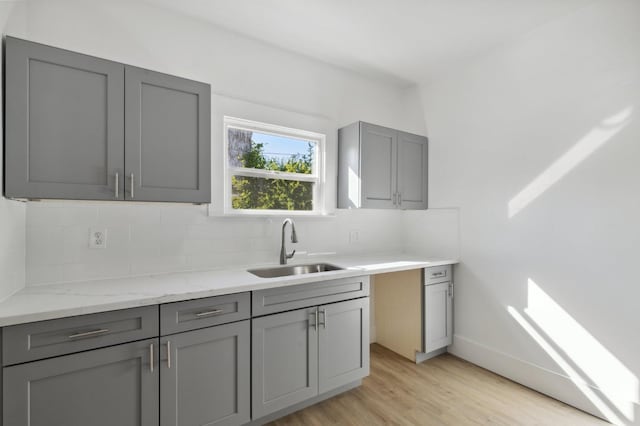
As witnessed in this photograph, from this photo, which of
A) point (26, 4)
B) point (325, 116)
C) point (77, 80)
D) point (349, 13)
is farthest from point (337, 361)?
point (26, 4)

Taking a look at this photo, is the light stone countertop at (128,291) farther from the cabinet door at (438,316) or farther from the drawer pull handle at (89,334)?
the cabinet door at (438,316)

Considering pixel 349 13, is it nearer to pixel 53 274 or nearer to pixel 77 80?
pixel 77 80

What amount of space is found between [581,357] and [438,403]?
3.37 ft

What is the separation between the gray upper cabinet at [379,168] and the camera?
276 cm

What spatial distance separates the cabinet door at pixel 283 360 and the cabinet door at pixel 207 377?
7 cm

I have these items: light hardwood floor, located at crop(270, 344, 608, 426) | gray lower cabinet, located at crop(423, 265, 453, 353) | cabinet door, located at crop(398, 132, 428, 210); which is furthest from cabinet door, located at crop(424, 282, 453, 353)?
cabinet door, located at crop(398, 132, 428, 210)

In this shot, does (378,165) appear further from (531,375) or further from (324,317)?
(531,375)

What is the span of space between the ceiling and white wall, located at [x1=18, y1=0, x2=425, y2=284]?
0.52 ft

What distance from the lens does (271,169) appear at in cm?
269

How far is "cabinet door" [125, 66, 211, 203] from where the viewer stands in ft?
5.57

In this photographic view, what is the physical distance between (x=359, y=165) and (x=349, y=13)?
1.13m

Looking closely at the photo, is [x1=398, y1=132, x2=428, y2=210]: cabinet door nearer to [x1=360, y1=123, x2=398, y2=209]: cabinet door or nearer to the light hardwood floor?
[x1=360, y1=123, x2=398, y2=209]: cabinet door

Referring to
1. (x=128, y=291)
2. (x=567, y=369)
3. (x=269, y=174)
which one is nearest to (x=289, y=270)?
(x=269, y=174)

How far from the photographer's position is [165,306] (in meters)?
1.58
